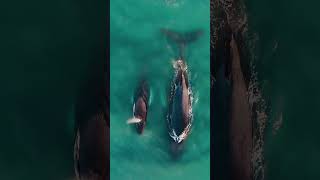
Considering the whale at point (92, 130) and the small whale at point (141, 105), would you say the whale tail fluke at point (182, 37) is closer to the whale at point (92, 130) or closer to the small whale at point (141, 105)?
the small whale at point (141, 105)

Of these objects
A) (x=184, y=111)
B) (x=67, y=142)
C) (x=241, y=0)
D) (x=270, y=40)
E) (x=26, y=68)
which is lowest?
(x=67, y=142)

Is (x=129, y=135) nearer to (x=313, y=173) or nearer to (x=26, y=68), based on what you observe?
(x=26, y=68)

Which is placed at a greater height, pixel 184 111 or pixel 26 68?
pixel 26 68

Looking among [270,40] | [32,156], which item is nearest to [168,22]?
[270,40]

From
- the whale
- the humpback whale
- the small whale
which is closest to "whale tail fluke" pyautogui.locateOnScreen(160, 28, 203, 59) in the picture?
the humpback whale

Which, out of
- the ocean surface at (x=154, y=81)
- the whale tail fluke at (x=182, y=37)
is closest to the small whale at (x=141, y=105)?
the ocean surface at (x=154, y=81)

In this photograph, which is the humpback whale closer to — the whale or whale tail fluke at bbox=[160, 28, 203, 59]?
whale tail fluke at bbox=[160, 28, 203, 59]

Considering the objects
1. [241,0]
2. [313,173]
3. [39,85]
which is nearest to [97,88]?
[39,85]
